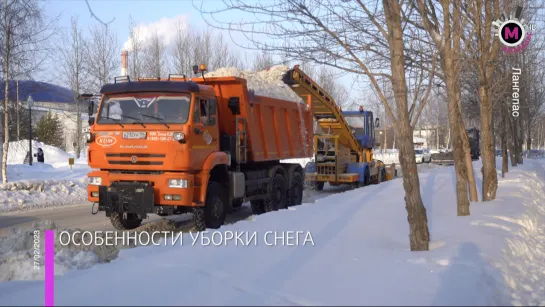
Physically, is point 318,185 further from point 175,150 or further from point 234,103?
point 175,150

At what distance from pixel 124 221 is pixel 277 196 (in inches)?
171

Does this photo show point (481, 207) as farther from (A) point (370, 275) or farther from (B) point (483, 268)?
(A) point (370, 275)

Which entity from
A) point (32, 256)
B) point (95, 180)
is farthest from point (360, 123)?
point (32, 256)

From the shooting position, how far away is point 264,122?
12133mm

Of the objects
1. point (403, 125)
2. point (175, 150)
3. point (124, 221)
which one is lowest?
point (124, 221)

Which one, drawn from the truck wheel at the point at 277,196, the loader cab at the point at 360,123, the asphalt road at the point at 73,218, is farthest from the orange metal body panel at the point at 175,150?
the loader cab at the point at 360,123

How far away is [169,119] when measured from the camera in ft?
30.8

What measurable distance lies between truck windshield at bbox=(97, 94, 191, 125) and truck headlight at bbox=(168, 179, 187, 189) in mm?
1109

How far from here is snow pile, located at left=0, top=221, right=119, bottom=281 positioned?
6.11m

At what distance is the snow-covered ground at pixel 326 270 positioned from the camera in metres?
4.46

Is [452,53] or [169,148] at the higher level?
[452,53]

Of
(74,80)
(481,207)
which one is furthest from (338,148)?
(74,80)

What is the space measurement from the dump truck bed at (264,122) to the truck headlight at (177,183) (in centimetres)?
223

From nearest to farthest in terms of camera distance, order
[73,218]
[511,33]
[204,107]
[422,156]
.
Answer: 1. [204,107]
2. [73,218]
3. [511,33]
4. [422,156]
